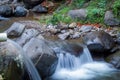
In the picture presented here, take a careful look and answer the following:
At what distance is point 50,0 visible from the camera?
60.6ft

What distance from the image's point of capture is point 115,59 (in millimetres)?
10516

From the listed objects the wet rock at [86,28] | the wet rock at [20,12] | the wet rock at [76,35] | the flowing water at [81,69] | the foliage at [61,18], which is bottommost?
the flowing water at [81,69]

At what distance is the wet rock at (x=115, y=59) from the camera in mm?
10383

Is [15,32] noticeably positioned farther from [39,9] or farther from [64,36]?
[39,9]

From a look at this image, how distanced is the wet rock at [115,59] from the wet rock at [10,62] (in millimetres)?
4103

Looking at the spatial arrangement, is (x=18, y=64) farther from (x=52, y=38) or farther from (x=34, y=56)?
(x=52, y=38)

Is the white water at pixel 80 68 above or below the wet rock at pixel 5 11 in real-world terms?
below

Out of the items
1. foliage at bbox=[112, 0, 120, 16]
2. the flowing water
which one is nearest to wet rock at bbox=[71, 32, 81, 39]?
the flowing water

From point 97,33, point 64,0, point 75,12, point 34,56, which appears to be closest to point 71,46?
point 97,33

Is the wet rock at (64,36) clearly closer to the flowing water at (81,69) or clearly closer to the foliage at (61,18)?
the flowing water at (81,69)

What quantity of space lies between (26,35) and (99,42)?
299 centimetres

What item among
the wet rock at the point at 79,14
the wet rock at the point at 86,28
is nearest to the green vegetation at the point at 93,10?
the wet rock at the point at 79,14

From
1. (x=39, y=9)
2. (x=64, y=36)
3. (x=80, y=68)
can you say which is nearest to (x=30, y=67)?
(x=80, y=68)

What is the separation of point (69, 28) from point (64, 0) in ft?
15.8
